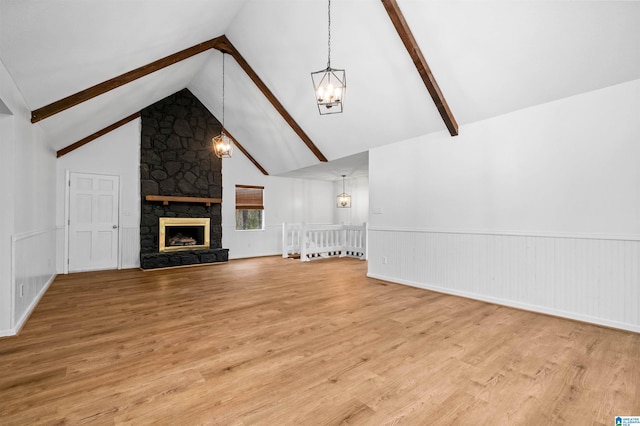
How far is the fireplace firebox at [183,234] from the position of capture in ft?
22.6

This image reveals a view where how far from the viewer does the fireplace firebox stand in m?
6.90

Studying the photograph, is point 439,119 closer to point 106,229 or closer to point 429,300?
point 429,300

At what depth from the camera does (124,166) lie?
6633 millimetres

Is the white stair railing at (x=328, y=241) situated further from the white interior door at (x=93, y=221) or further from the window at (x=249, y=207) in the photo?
the white interior door at (x=93, y=221)

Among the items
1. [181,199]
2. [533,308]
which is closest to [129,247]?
[181,199]

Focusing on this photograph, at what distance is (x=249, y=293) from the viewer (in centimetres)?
449

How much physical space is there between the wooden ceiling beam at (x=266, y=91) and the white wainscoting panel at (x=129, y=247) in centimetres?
419

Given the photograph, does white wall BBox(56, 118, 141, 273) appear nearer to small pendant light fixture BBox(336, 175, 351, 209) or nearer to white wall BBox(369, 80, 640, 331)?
small pendant light fixture BBox(336, 175, 351, 209)

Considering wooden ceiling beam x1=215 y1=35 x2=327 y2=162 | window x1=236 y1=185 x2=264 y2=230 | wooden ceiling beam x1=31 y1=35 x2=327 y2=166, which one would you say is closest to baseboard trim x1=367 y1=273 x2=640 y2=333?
wooden ceiling beam x1=215 y1=35 x2=327 y2=162

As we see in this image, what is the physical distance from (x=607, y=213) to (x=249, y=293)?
14.9 ft

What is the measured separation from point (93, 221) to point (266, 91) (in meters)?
4.59

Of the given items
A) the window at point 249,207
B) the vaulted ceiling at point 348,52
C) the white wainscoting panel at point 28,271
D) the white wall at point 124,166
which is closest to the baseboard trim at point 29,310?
the white wainscoting panel at point 28,271

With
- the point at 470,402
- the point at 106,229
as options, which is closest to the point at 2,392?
the point at 470,402

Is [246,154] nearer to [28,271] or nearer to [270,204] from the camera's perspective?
[270,204]
